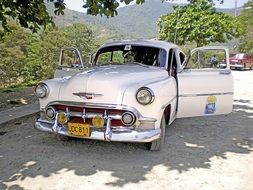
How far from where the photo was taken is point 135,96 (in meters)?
4.68

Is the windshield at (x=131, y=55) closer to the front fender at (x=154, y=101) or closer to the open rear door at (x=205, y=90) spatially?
the open rear door at (x=205, y=90)

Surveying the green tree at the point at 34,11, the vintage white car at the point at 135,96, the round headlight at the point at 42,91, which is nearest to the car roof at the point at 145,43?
the vintage white car at the point at 135,96

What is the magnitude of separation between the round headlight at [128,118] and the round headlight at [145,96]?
0.22m

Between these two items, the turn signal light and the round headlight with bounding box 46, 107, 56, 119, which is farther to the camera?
the round headlight with bounding box 46, 107, 56, 119

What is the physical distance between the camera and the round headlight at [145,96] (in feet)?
15.3

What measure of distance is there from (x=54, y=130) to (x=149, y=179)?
161 cm

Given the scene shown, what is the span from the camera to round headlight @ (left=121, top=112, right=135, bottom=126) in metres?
4.64

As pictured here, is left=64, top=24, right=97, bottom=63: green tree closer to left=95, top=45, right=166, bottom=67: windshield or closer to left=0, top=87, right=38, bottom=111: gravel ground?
left=0, top=87, right=38, bottom=111: gravel ground

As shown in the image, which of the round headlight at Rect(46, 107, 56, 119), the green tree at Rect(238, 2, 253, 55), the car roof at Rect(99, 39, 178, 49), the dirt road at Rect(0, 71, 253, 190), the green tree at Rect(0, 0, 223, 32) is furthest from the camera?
the green tree at Rect(238, 2, 253, 55)

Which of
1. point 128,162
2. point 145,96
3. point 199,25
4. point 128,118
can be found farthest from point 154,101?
point 199,25

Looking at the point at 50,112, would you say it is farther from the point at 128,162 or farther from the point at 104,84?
the point at 128,162

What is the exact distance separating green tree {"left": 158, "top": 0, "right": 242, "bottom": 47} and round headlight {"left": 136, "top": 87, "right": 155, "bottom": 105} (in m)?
19.9

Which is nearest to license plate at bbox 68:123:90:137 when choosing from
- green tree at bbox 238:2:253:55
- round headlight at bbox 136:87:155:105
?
round headlight at bbox 136:87:155:105

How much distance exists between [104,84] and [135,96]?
0.49m
